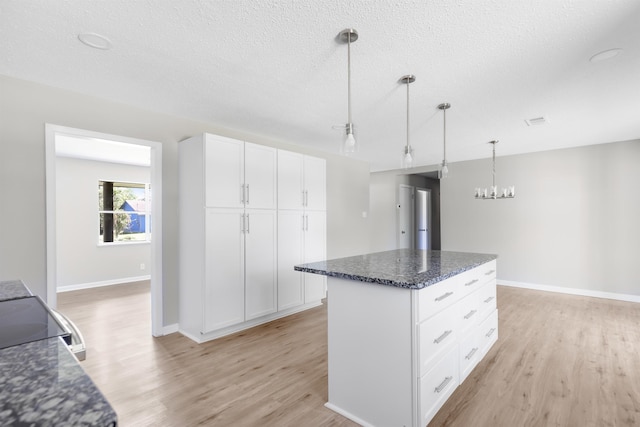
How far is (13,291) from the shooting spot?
1.48 m

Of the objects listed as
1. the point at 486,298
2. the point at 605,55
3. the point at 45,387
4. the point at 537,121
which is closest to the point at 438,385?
the point at 486,298

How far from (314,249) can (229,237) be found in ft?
4.42

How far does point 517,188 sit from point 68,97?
632 centimetres

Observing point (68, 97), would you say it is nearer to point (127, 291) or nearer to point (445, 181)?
point (127, 291)

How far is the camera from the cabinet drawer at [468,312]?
2.27m

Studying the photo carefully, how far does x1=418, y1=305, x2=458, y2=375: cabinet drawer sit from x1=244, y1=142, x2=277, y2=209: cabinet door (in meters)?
2.28

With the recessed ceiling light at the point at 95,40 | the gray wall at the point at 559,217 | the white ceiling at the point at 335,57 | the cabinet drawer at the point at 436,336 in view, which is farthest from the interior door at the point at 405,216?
the recessed ceiling light at the point at 95,40

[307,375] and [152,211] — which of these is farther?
[152,211]

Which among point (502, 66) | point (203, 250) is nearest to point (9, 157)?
point (203, 250)

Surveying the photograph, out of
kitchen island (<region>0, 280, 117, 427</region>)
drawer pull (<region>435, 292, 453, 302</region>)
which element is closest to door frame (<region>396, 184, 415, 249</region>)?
drawer pull (<region>435, 292, 453, 302</region>)

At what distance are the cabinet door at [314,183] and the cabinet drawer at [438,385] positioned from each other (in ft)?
8.47

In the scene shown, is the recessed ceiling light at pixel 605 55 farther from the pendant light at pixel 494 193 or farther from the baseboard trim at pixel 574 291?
the baseboard trim at pixel 574 291

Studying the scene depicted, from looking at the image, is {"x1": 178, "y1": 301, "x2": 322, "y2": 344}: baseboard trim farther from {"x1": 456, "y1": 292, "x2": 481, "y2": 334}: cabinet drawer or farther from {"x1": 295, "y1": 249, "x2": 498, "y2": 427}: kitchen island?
{"x1": 456, "y1": 292, "x2": 481, "y2": 334}: cabinet drawer

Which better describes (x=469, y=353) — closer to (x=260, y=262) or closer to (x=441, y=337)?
(x=441, y=337)
